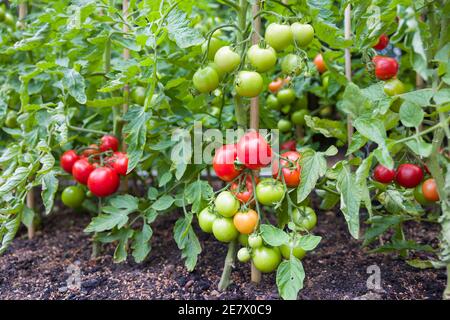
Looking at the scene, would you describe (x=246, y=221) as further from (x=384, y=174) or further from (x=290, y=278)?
(x=384, y=174)

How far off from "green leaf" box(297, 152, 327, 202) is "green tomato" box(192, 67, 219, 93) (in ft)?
0.95

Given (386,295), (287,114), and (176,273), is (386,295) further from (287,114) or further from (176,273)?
(287,114)

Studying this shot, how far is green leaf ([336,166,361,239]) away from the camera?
97 cm

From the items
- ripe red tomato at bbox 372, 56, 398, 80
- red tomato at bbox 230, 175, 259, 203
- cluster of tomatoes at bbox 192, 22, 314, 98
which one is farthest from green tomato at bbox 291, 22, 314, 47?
red tomato at bbox 230, 175, 259, 203

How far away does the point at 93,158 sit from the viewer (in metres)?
1.46

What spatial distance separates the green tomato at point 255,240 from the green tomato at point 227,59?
0.41 meters

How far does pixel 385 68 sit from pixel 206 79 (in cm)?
49

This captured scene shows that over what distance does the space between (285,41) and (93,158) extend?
0.75m

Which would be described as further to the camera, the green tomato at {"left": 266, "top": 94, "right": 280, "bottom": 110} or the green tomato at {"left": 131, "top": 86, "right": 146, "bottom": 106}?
the green tomato at {"left": 266, "top": 94, "right": 280, "bottom": 110}

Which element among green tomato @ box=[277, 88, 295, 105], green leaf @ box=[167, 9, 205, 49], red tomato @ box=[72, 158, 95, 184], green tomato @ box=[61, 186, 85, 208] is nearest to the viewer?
green leaf @ box=[167, 9, 205, 49]

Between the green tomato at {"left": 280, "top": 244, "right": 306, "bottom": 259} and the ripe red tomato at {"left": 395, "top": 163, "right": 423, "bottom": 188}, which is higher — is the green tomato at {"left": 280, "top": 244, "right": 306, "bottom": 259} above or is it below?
below

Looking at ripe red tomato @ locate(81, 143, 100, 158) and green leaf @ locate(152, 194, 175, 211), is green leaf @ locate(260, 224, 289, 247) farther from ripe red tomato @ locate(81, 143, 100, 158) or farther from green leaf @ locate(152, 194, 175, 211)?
ripe red tomato @ locate(81, 143, 100, 158)

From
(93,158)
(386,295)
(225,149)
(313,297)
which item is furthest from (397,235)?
(93,158)
